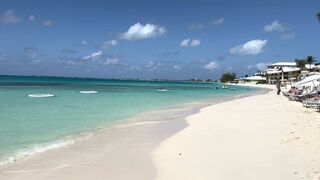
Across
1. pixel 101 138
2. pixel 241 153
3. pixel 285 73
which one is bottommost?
pixel 101 138

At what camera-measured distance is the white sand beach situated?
26.9ft

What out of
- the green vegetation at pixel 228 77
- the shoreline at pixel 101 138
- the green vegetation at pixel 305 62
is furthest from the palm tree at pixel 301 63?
the shoreline at pixel 101 138

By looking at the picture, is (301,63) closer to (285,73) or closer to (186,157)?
(285,73)

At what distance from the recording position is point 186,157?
32.5 feet

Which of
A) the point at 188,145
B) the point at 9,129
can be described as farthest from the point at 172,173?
the point at 9,129

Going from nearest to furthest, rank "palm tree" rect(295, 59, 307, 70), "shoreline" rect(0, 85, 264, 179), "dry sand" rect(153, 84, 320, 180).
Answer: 1. "dry sand" rect(153, 84, 320, 180)
2. "shoreline" rect(0, 85, 264, 179)
3. "palm tree" rect(295, 59, 307, 70)

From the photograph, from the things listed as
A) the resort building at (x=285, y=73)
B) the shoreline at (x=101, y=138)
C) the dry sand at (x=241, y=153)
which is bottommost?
the shoreline at (x=101, y=138)

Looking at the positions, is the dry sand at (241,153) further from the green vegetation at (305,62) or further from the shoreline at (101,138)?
the green vegetation at (305,62)

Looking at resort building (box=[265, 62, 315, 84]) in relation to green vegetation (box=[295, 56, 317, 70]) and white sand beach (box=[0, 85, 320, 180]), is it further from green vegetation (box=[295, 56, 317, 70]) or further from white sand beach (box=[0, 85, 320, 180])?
white sand beach (box=[0, 85, 320, 180])

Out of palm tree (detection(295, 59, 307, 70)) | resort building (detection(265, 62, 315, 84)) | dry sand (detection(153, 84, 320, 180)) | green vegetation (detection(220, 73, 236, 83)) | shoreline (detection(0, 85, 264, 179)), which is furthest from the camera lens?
green vegetation (detection(220, 73, 236, 83))

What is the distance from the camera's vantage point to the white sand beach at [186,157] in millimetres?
8188

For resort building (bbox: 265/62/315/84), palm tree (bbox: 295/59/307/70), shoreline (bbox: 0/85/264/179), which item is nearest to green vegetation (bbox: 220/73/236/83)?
resort building (bbox: 265/62/315/84)

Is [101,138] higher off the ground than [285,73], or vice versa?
[285,73]

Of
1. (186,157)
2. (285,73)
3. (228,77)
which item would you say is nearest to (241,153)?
(186,157)
